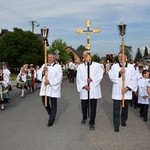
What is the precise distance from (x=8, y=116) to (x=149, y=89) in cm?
483

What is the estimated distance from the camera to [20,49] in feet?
232

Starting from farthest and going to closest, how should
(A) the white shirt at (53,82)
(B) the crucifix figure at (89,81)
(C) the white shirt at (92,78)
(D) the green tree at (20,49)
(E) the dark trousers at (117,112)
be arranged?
(D) the green tree at (20,49)
(A) the white shirt at (53,82)
(C) the white shirt at (92,78)
(B) the crucifix figure at (89,81)
(E) the dark trousers at (117,112)

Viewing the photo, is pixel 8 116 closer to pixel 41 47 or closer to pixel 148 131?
pixel 148 131

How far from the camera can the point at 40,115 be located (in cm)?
1224

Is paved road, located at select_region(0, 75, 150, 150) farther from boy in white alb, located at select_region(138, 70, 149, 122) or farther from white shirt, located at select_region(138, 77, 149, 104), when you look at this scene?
white shirt, located at select_region(138, 77, 149, 104)

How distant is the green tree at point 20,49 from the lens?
228 feet

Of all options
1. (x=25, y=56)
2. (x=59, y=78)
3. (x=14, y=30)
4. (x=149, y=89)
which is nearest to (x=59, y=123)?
(x=59, y=78)

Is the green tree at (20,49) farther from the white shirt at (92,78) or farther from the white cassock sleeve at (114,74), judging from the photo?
the white cassock sleeve at (114,74)

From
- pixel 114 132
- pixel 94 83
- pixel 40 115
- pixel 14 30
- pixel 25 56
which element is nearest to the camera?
pixel 114 132

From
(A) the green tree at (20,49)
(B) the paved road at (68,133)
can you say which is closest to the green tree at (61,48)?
(A) the green tree at (20,49)

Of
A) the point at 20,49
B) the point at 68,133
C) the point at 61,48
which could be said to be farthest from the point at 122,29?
the point at 61,48

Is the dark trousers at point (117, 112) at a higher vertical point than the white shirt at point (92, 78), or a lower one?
lower

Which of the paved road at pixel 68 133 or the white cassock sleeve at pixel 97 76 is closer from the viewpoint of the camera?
the paved road at pixel 68 133

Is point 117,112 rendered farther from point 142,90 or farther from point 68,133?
point 142,90
